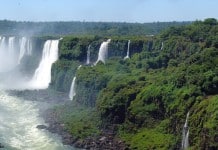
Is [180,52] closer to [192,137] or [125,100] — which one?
[125,100]

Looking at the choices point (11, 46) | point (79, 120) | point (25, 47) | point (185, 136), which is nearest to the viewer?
point (185, 136)

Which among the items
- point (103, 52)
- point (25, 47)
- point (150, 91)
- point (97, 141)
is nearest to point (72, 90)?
point (103, 52)

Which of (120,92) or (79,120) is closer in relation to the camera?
(120,92)

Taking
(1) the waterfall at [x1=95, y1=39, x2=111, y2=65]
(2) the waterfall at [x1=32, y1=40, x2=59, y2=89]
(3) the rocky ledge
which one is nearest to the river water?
(3) the rocky ledge

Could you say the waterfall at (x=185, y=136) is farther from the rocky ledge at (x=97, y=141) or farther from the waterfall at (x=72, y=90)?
the waterfall at (x=72, y=90)

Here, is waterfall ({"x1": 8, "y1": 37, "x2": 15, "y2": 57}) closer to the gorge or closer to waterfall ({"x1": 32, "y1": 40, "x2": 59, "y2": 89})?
the gorge

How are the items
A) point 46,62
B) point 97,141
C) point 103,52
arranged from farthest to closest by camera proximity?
→ point 46,62, point 103,52, point 97,141

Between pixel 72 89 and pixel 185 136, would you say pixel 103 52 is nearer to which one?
pixel 72 89
